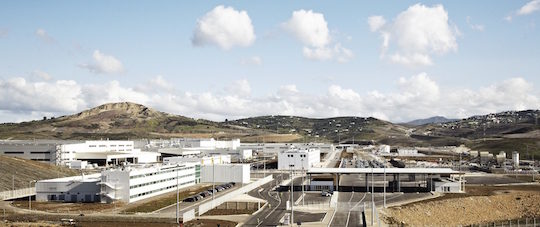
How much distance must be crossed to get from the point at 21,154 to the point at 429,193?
130735 mm

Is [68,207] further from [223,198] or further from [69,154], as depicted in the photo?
[69,154]

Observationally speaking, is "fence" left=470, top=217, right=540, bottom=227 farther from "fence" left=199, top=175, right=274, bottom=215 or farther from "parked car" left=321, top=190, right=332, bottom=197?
"fence" left=199, top=175, right=274, bottom=215

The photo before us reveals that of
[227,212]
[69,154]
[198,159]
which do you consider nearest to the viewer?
[227,212]

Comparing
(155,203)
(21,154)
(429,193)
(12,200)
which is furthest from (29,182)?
(429,193)

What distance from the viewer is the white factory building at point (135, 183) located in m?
90.6

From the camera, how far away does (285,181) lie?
4909 inches

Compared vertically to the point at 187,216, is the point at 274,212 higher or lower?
lower

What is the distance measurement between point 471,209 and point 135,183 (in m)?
56.2

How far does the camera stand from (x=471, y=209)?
9244 centimetres

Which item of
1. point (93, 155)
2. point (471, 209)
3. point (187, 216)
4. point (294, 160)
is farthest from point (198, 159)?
point (471, 209)

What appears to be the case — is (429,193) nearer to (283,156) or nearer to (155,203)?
(155,203)

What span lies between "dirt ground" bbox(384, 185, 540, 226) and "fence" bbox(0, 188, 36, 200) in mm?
65560

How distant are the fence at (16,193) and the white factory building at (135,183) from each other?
19.0 meters

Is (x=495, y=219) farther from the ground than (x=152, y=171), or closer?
closer
